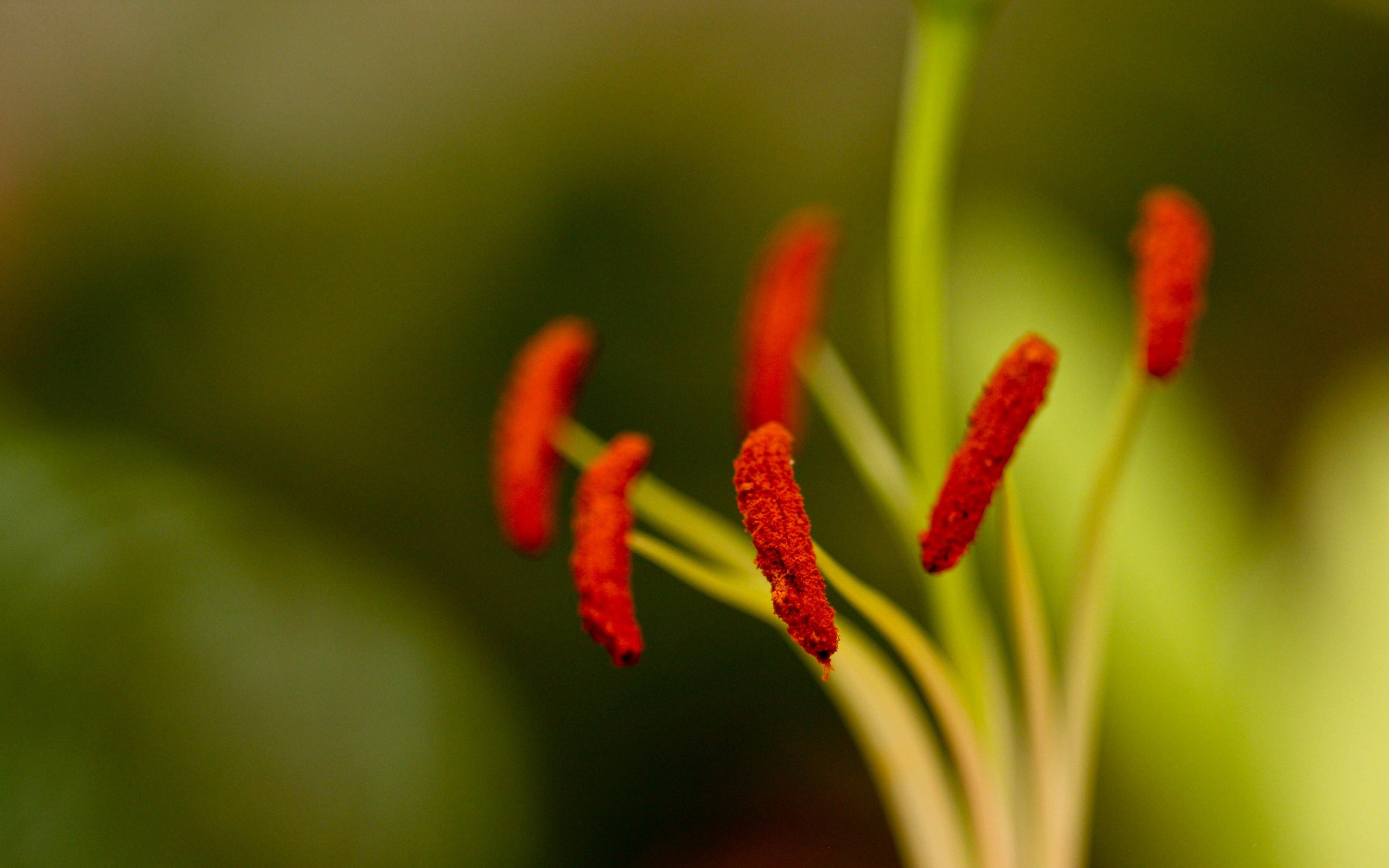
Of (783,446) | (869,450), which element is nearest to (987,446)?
(783,446)

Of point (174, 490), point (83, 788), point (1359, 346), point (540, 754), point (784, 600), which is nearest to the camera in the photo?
point (784, 600)

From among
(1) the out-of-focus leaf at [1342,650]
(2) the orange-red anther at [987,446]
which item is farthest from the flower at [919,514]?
(1) the out-of-focus leaf at [1342,650]

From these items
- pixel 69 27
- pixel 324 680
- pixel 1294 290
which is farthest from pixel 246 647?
pixel 1294 290

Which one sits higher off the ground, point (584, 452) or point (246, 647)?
point (584, 452)

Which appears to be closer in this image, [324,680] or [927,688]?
[927,688]

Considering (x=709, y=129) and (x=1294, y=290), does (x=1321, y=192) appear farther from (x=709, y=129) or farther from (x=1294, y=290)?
(x=709, y=129)

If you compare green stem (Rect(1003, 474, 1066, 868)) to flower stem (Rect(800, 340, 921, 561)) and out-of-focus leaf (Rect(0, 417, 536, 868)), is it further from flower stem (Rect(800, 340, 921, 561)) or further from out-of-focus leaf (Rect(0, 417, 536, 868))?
out-of-focus leaf (Rect(0, 417, 536, 868))

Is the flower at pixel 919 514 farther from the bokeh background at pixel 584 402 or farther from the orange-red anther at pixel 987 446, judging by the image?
the bokeh background at pixel 584 402
